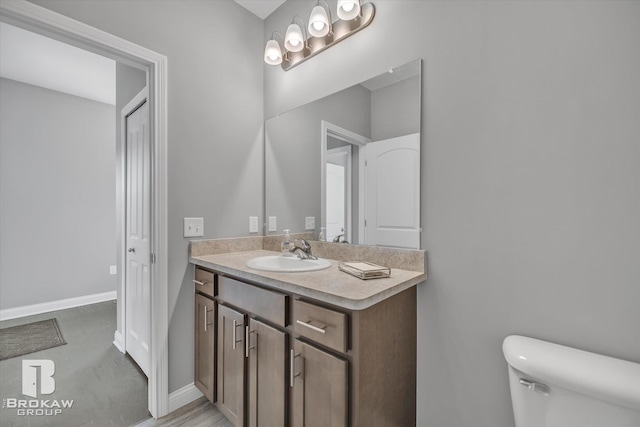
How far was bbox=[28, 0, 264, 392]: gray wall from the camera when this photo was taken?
1646 mm

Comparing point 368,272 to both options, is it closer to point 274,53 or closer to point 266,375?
point 266,375

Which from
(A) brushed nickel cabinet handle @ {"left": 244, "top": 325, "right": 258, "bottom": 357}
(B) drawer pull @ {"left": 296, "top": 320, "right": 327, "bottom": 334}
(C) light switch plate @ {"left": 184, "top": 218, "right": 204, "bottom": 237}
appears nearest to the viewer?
(B) drawer pull @ {"left": 296, "top": 320, "right": 327, "bottom": 334}

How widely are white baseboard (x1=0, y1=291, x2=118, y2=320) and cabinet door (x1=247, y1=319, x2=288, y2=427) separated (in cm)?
287

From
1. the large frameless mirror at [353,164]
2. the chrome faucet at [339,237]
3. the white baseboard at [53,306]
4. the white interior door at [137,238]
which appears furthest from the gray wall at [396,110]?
the white baseboard at [53,306]

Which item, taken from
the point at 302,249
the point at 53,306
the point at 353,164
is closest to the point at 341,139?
the point at 353,164

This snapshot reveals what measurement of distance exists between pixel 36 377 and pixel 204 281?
154 centimetres

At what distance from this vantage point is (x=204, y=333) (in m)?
1.67

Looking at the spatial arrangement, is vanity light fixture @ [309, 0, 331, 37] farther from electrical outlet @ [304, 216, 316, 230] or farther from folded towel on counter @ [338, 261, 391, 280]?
folded towel on counter @ [338, 261, 391, 280]

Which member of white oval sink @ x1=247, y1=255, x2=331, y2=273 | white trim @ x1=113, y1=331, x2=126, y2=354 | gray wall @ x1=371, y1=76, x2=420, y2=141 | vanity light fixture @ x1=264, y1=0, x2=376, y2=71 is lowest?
white trim @ x1=113, y1=331, x2=126, y2=354

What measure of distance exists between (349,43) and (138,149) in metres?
1.68

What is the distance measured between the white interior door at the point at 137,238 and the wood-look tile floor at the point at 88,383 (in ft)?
0.45

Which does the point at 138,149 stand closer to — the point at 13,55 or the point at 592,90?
the point at 13,55

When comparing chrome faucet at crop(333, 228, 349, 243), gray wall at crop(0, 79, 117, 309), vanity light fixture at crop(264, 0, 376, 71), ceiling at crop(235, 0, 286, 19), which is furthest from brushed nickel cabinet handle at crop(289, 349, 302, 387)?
gray wall at crop(0, 79, 117, 309)

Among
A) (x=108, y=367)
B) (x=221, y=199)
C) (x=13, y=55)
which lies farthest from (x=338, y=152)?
(x=13, y=55)
